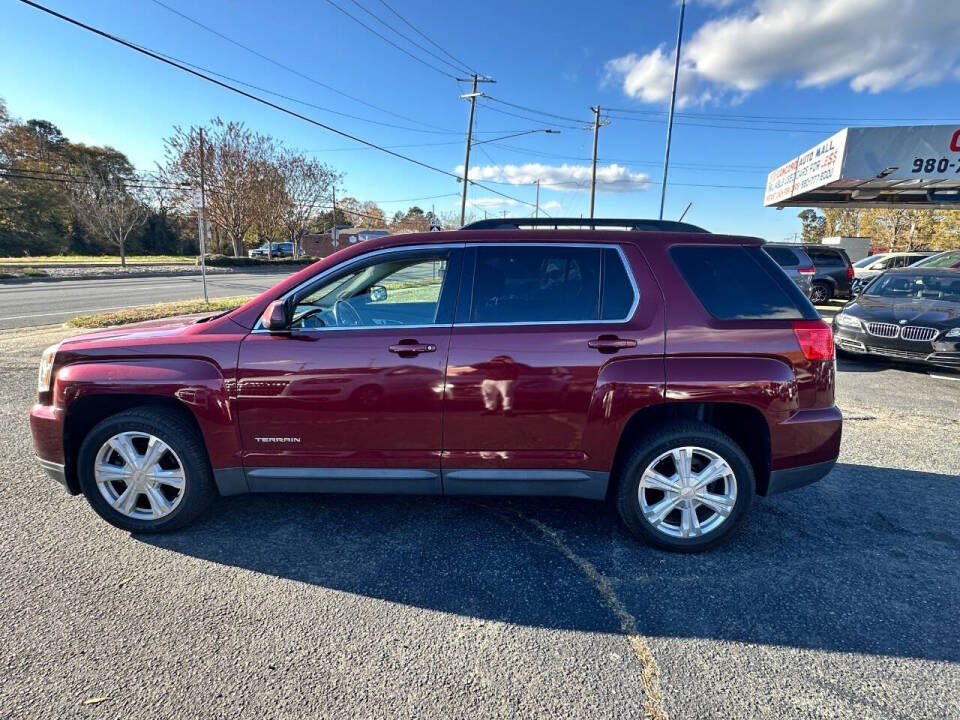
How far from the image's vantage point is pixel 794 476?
292 centimetres

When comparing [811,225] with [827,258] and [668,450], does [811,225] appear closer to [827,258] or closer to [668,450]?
[827,258]

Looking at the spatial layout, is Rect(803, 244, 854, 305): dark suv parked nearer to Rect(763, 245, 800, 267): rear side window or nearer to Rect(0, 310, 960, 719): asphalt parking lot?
Rect(763, 245, 800, 267): rear side window

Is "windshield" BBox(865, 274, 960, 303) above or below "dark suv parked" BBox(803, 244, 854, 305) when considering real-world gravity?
below

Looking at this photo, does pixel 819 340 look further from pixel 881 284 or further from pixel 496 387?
pixel 881 284

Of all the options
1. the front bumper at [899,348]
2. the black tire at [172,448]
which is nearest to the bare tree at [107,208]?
the black tire at [172,448]

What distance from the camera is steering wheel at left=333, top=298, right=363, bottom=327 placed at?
120 inches

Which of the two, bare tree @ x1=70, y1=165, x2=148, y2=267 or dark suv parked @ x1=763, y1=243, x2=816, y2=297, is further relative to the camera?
bare tree @ x1=70, y1=165, x2=148, y2=267

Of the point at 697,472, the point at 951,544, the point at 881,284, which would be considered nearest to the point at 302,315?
the point at 697,472

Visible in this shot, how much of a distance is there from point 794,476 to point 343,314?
9.24ft

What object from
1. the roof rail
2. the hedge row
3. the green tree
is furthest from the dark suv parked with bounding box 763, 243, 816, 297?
the green tree

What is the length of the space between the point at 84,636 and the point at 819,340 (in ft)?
12.8

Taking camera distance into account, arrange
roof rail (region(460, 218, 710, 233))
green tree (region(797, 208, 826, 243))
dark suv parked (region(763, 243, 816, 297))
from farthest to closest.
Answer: green tree (region(797, 208, 826, 243))
dark suv parked (region(763, 243, 816, 297))
roof rail (region(460, 218, 710, 233))

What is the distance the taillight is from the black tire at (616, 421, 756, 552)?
26.0 inches

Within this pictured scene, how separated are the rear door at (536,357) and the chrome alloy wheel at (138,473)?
1632mm
